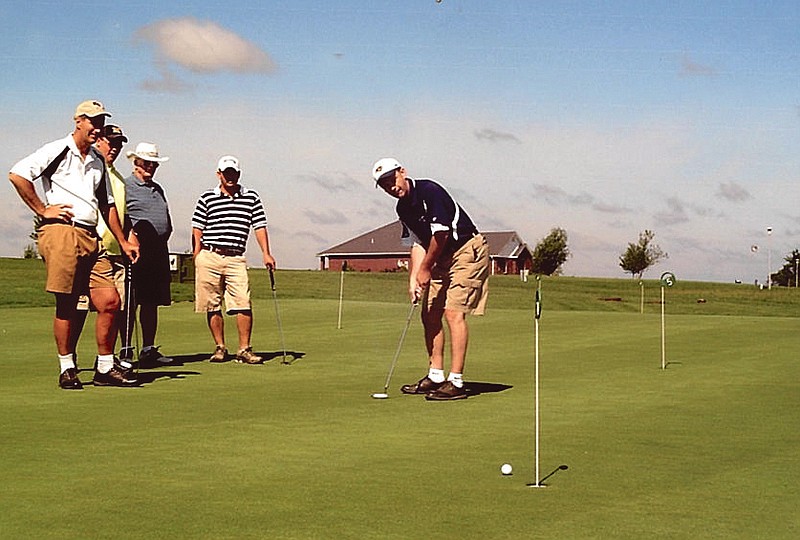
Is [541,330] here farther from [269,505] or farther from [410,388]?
[269,505]

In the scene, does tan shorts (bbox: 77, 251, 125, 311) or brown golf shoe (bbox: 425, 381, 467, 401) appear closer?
brown golf shoe (bbox: 425, 381, 467, 401)

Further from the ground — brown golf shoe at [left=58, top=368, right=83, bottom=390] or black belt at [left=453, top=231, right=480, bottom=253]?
black belt at [left=453, top=231, right=480, bottom=253]

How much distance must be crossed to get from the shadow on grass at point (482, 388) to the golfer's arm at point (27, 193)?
3.96 metres

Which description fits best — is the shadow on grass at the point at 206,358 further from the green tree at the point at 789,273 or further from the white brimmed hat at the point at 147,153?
the green tree at the point at 789,273

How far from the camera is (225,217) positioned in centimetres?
1271

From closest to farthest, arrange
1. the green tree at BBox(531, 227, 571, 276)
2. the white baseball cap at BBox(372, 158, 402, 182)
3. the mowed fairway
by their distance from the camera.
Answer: the mowed fairway → the white baseball cap at BBox(372, 158, 402, 182) → the green tree at BBox(531, 227, 571, 276)

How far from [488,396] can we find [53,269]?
385 cm

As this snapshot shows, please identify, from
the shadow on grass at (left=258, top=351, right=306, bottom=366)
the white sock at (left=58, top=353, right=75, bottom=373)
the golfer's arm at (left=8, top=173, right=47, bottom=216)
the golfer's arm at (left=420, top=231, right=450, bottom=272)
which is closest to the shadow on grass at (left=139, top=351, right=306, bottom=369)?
the shadow on grass at (left=258, top=351, right=306, bottom=366)

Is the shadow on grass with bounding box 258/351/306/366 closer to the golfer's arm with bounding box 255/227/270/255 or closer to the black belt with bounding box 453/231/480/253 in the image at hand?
the golfer's arm with bounding box 255/227/270/255

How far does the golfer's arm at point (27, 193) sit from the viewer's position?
9.49m

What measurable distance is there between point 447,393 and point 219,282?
4.40 metres

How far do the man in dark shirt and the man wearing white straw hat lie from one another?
11.7 feet

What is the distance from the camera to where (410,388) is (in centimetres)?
982

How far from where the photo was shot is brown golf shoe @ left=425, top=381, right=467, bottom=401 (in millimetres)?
9250
